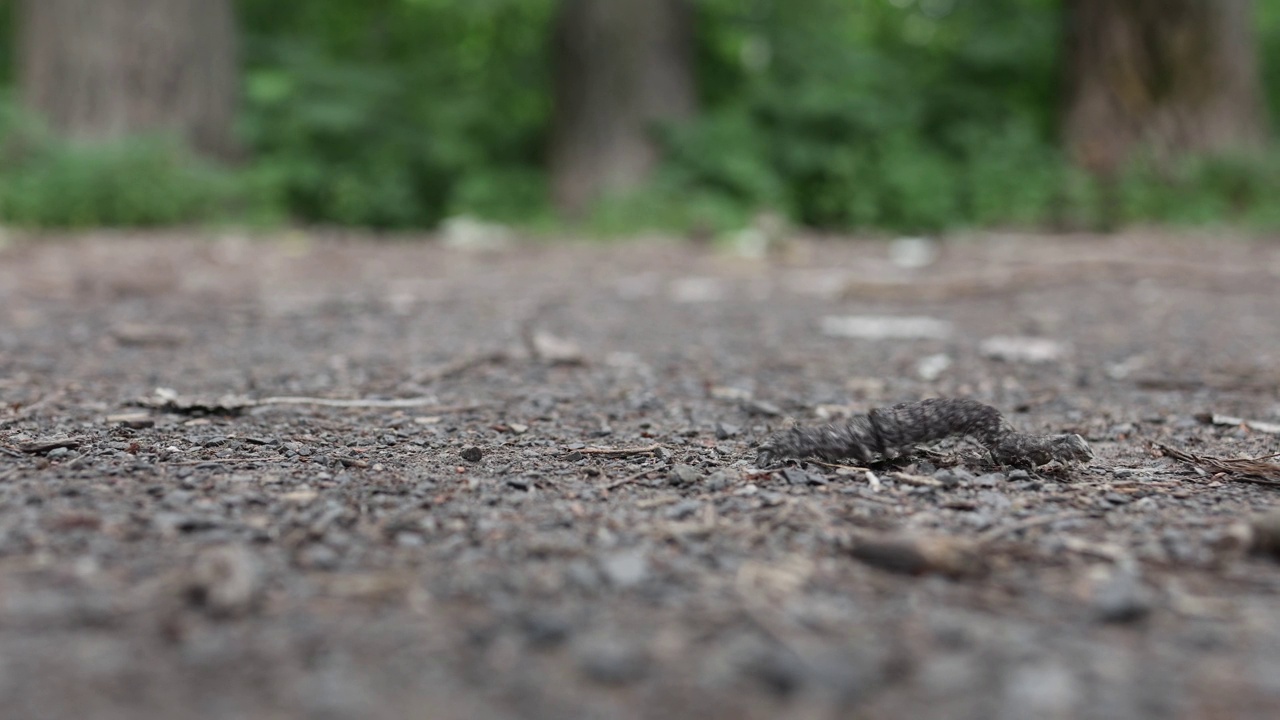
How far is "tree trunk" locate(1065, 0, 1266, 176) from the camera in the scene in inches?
331

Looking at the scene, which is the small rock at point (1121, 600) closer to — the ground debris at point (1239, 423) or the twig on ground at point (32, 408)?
the ground debris at point (1239, 423)

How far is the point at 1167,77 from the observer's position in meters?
8.49

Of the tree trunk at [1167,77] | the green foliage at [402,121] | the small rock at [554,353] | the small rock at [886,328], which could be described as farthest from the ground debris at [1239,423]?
the green foliage at [402,121]

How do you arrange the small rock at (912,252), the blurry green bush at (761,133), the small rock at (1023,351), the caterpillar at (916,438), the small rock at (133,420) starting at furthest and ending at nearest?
1. the blurry green bush at (761,133)
2. the small rock at (912,252)
3. the small rock at (1023,351)
4. the small rock at (133,420)
5. the caterpillar at (916,438)

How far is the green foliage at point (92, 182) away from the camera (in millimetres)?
6902

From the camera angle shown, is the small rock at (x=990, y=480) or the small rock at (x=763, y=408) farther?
the small rock at (x=763, y=408)

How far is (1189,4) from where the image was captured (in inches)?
329

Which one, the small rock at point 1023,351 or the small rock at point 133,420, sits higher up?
the small rock at point 133,420

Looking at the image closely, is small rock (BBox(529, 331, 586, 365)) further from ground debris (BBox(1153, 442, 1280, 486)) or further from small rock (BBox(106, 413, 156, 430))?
ground debris (BBox(1153, 442, 1280, 486))


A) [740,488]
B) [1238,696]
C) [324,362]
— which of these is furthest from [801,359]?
[1238,696]

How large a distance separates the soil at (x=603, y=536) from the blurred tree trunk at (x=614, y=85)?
615cm

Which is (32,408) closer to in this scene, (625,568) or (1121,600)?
(625,568)

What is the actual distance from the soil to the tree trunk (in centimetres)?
574

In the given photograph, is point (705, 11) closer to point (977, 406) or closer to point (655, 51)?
point (655, 51)
